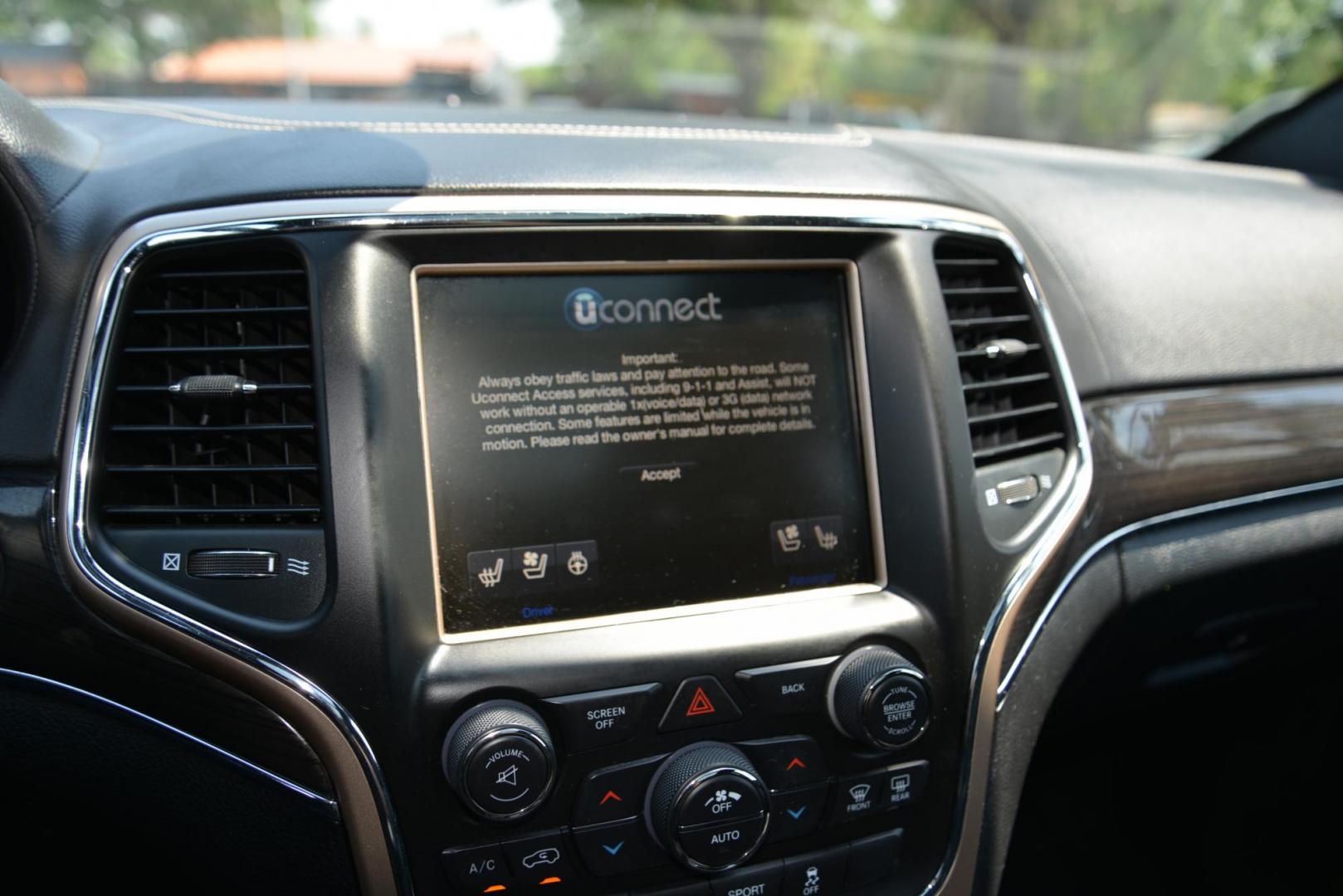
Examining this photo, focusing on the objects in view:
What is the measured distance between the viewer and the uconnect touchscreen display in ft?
4.50

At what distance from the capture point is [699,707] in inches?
55.4

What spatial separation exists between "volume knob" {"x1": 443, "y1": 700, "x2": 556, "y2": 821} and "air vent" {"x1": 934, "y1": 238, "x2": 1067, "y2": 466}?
78 cm

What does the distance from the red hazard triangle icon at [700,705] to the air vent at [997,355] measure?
0.56 m

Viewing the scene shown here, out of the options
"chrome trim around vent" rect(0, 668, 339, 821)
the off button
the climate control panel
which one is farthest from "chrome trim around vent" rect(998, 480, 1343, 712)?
"chrome trim around vent" rect(0, 668, 339, 821)

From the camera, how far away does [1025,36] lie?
9633 millimetres

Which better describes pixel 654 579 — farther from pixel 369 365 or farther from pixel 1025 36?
pixel 1025 36

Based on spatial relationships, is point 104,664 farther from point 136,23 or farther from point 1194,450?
point 136,23

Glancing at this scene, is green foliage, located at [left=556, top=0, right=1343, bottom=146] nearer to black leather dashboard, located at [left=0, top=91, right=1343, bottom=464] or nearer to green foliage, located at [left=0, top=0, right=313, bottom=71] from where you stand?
black leather dashboard, located at [left=0, top=91, right=1343, bottom=464]

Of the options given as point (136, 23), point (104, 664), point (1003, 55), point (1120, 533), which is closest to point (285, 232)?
point (104, 664)

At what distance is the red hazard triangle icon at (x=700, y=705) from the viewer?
4.60 feet

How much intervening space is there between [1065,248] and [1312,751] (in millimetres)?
1543

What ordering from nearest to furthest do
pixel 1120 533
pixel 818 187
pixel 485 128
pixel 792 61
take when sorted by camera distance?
pixel 818 187, pixel 485 128, pixel 1120 533, pixel 792 61

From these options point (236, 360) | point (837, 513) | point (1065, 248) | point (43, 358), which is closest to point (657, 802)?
point (837, 513)

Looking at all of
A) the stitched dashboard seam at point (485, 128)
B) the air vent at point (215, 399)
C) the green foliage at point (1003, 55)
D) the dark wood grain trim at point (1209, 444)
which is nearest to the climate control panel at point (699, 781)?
the air vent at point (215, 399)
